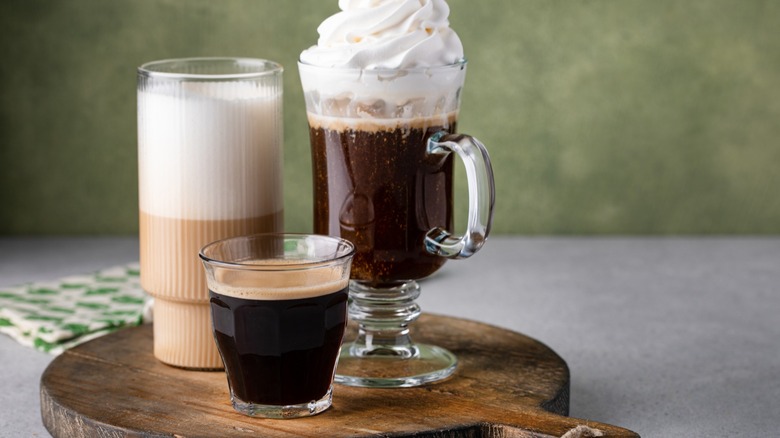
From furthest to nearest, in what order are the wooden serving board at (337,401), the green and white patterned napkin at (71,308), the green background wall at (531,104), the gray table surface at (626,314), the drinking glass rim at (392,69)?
the green background wall at (531,104) < the green and white patterned napkin at (71,308) < the gray table surface at (626,314) < the drinking glass rim at (392,69) < the wooden serving board at (337,401)

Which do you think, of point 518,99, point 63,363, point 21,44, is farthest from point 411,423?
point 21,44

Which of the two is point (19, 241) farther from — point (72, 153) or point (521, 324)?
point (521, 324)

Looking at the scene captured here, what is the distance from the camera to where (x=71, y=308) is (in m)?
1.77

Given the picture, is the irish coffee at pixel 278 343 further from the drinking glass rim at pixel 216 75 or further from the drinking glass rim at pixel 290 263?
the drinking glass rim at pixel 216 75

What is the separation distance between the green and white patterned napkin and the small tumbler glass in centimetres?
52

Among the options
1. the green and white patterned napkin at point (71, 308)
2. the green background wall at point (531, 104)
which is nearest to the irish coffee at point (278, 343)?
the green and white patterned napkin at point (71, 308)

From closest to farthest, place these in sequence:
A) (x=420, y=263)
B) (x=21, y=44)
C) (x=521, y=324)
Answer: (x=420, y=263)
(x=521, y=324)
(x=21, y=44)

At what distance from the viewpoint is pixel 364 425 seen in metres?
1.09

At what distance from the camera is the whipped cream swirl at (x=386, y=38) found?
1197 mm

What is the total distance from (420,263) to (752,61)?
4.76ft

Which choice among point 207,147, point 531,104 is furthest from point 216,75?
point 531,104

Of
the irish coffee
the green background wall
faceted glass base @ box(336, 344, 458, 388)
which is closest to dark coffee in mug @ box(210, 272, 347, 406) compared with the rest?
the irish coffee

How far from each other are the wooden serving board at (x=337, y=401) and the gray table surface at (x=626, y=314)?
0.33 feet

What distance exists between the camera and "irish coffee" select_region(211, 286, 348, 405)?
3.60ft
